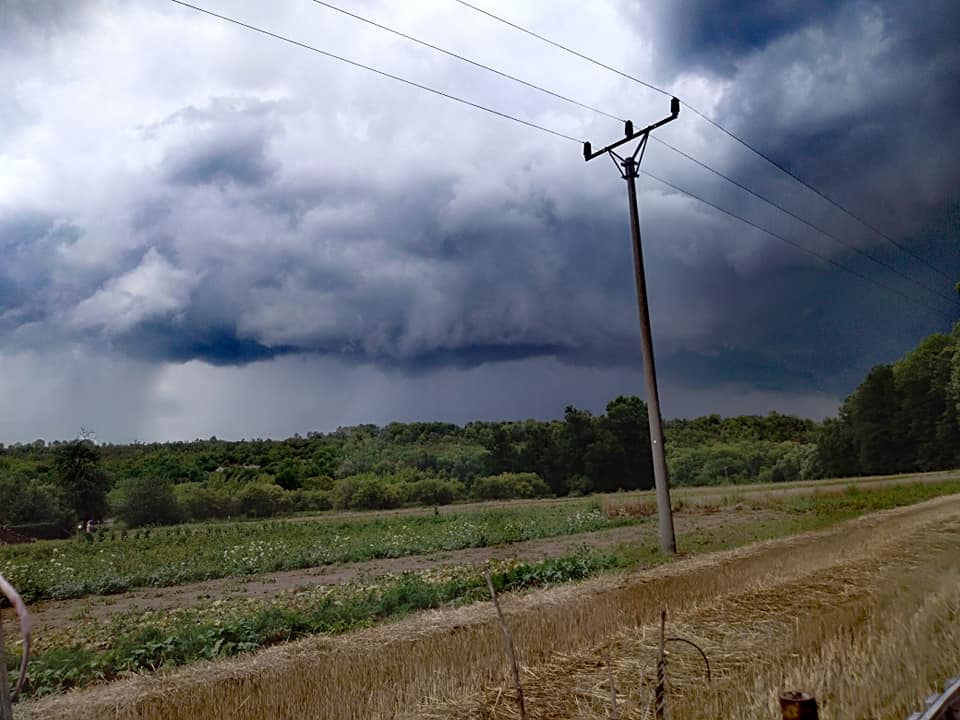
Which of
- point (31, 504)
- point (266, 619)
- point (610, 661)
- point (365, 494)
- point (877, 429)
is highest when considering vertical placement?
point (877, 429)

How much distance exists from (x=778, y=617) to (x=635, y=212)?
39.0 ft

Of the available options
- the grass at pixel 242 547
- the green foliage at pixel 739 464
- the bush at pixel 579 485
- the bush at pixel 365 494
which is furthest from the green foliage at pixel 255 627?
the green foliage at pixel 739 464

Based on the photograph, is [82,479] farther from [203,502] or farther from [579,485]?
[579,485]

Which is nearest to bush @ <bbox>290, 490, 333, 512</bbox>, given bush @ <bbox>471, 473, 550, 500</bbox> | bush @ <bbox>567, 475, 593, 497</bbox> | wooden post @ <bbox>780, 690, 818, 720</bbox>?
bush @ <bbox>471, 473, 550, 500</bbox>

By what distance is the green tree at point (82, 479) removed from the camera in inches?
892

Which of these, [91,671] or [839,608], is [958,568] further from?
[91,671]

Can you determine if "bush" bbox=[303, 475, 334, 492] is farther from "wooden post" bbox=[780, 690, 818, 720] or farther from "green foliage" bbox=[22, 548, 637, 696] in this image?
"wooden post" bbox=[780, 690, 818, 720]

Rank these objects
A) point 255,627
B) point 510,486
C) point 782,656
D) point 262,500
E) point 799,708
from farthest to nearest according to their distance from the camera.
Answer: point 510,486
point 262,500
point 255,627
point 782,656
point 799,708

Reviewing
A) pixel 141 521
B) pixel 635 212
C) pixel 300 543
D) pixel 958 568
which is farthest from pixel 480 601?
pixel 141 521

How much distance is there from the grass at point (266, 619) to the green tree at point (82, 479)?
1237cm

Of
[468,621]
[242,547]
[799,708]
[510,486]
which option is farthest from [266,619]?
[510,486]

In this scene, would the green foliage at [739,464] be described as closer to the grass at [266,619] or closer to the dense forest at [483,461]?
the dense forest at [483,461]

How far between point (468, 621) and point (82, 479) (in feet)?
61.0

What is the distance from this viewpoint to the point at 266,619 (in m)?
9.41
